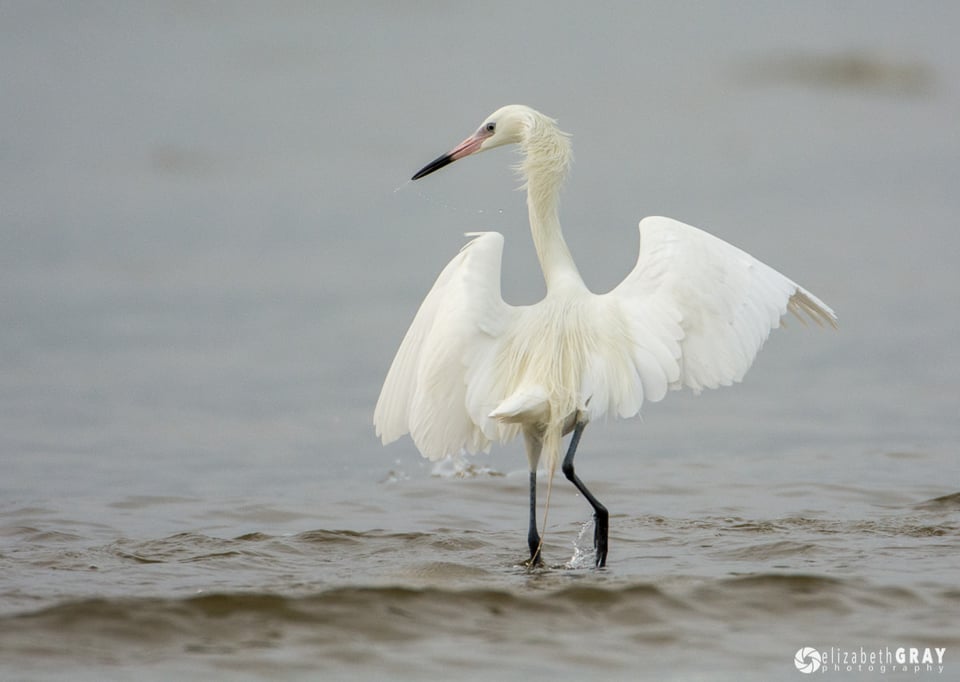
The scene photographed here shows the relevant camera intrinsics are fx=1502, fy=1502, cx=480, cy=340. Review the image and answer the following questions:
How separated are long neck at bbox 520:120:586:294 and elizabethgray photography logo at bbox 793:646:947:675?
7.93 ft

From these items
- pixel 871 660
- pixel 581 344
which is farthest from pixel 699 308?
pixel 871 660

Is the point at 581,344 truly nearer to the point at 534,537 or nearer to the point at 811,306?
the point at 534,537

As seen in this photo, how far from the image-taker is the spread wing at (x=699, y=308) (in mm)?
6715

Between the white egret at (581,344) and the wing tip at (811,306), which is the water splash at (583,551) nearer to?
the white egret at (581,344)

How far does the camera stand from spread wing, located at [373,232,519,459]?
667 cm

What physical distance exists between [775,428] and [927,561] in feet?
11.0

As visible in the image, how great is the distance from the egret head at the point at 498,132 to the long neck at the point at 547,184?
12 cm

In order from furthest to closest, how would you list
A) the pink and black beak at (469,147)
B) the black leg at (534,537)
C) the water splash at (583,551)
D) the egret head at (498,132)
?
1. the pink and black beak at (469,147)
2. the egret head at (498,132)
3. the water splash at (583,551)
4. the black leg at (534,537)

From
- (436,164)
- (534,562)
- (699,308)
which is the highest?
(436,164)

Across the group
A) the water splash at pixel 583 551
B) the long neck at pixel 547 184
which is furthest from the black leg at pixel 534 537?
the long neck at pixel 547 184

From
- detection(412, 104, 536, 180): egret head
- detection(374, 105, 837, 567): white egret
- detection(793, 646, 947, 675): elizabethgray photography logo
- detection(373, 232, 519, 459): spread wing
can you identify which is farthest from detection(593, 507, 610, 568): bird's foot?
detection(412, 104, 536, 180): egret head

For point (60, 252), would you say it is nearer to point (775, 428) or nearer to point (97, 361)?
point (97, 361)

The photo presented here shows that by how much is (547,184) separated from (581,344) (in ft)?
3.35

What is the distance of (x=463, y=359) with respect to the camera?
667 cm
